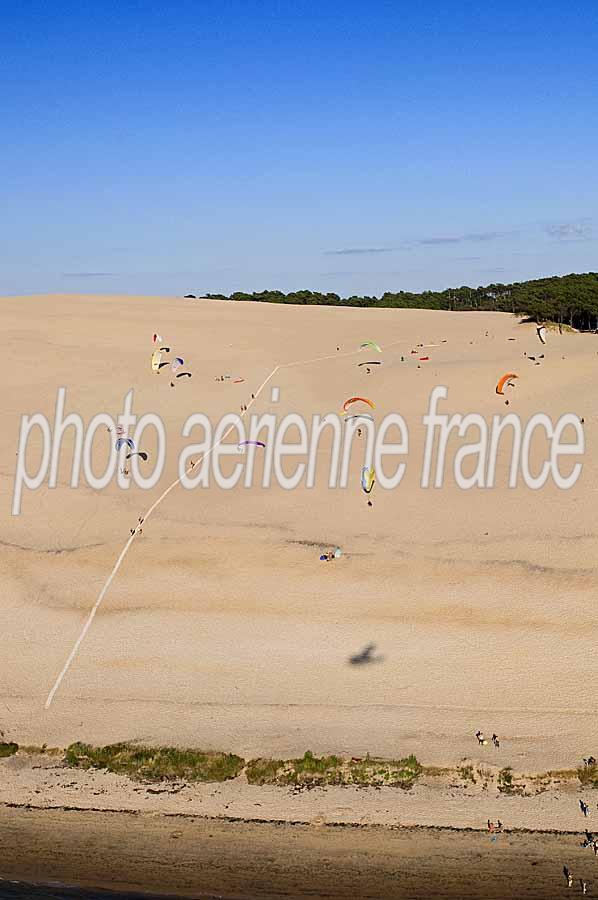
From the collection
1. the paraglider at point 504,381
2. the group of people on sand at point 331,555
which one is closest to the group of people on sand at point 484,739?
the group of people on sand at point 331,555

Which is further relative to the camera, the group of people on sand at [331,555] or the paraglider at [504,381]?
the paraglider at [504,381]

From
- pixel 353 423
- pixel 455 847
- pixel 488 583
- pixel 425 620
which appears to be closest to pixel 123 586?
pixel 425 620

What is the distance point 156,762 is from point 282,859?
2.90 meters

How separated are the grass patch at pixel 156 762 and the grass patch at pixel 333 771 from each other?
440mm

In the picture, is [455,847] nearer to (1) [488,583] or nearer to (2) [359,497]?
(1) [488,583]

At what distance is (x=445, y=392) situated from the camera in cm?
3334

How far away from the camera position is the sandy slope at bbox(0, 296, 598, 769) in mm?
15023

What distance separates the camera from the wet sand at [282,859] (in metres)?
12.0

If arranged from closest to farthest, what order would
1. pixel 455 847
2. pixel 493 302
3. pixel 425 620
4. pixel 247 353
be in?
pixel 455 847
pixel 425 620
pixel 247 353
pixel 493 302

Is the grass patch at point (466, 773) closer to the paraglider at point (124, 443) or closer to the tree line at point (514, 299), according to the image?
the paraglider at point (124, 443)

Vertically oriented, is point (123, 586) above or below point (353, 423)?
below

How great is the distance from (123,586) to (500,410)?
16861mm

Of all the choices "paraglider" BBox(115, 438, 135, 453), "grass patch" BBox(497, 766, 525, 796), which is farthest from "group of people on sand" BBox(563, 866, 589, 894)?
"paraglider" BBox(115, 438, 135, 453)

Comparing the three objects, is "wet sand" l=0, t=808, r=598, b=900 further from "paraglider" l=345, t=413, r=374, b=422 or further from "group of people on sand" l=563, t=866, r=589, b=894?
"paraglider" l=345, t=413, r=374, b=422
